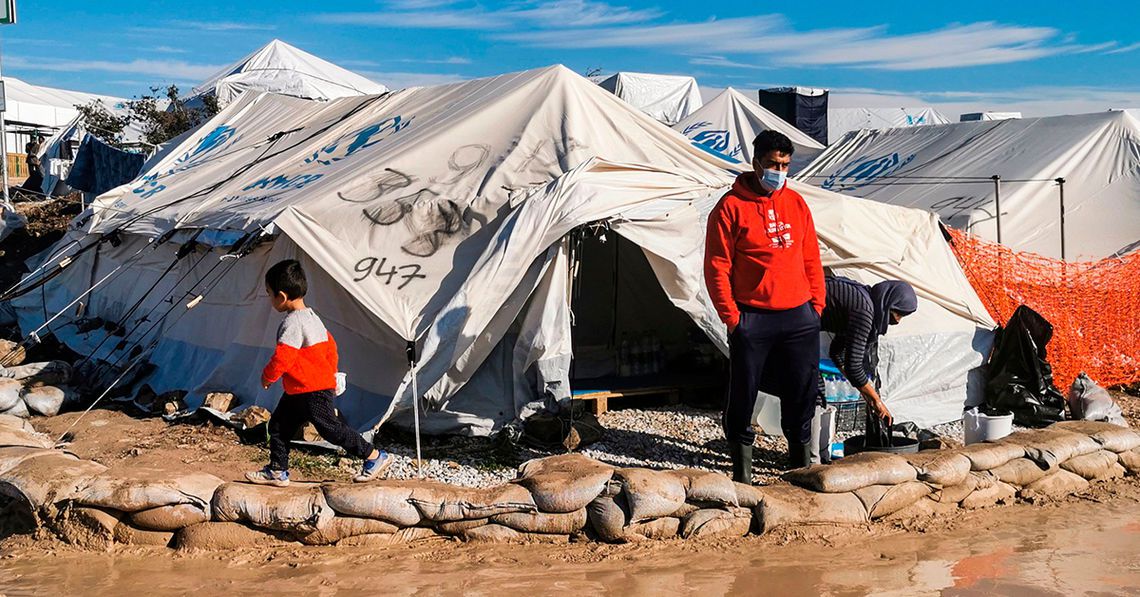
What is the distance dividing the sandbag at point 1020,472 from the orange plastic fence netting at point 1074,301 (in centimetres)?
283

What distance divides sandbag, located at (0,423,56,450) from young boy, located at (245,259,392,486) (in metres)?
1.13

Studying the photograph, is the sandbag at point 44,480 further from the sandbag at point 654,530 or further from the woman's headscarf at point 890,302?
the woman's headscarf at point 890,302

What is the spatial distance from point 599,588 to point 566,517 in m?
0.53

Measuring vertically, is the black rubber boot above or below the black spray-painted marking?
below

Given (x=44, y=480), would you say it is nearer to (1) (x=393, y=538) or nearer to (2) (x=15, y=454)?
(2) (x=15, y=454)

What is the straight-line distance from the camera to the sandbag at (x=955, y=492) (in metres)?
5.25

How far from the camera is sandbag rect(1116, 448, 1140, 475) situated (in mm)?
5973

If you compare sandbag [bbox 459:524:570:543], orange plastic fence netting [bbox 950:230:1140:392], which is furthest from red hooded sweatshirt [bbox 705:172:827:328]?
orange plastic fence netting [bbox 950:230:1140:392]

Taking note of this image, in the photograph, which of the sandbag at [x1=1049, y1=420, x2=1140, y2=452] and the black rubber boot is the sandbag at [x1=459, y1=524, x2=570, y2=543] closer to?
the black rubber boot

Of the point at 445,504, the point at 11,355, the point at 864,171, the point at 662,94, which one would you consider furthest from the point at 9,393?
the point at 662,94

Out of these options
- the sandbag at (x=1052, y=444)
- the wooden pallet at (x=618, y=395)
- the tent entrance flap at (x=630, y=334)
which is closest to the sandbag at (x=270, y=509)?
the wooden pallet at (x=618, y=395)

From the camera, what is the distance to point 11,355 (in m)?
8.95

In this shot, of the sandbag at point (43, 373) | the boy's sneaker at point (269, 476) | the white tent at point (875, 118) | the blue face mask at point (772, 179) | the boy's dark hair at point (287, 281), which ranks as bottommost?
the boy's sneaker at point (269, 476)

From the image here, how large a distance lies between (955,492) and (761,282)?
1420 mm
